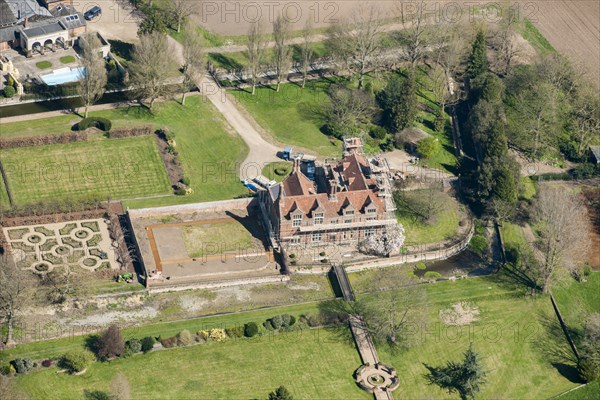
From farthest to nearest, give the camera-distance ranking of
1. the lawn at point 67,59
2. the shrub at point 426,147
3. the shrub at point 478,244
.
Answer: the lawn at point 67,59 → the shrub at point 426,147 → the shrub at point 478,244

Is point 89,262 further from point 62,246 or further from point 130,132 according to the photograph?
point 130,132

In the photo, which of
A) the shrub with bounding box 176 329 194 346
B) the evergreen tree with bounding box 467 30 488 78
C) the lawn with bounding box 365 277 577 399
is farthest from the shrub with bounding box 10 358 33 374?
the evergreen tree with bounding box 467 30 488 78

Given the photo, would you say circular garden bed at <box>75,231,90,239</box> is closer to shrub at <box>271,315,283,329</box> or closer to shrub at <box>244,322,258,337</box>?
shrub at <box>244,322,258,337</box>

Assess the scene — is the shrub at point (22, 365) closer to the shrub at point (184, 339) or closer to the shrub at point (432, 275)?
the shrub at point (184, 339)

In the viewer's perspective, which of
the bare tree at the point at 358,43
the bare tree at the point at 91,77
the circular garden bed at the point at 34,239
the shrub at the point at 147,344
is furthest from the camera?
the bare tree at the point at 358,43

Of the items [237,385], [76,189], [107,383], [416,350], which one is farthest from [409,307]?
[76,189]

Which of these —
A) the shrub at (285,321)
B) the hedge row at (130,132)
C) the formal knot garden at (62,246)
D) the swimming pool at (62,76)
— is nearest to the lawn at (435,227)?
the shrub at (285,321)
